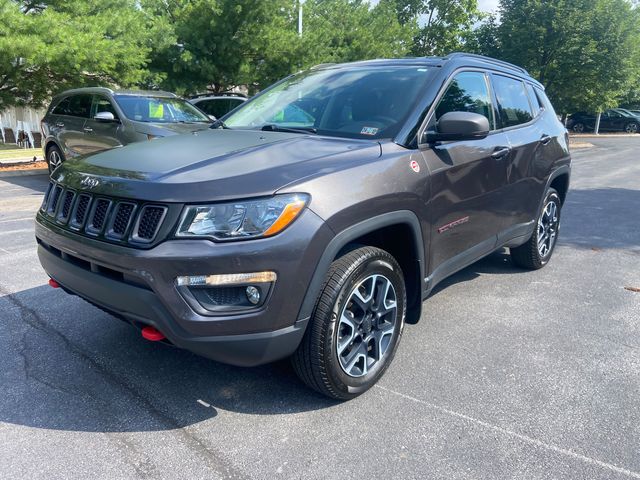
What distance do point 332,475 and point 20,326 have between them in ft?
8.50

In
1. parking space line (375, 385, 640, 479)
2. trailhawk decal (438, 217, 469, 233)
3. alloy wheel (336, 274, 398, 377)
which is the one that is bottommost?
parking space line (375, 385, 640, 479)

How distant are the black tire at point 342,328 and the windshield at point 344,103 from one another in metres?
0.83

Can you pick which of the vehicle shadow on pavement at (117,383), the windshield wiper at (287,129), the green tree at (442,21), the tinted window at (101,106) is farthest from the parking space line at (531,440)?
the green tree at (442,21)

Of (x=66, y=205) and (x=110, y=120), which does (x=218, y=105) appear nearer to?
(x=110, y=120)

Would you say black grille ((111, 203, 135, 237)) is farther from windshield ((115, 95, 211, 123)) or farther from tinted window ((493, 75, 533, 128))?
windshield ((115, 95, 211, 123))

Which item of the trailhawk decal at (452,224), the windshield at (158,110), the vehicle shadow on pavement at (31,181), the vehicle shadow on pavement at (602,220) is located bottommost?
the vehicle shadow on pavement at (602,220)

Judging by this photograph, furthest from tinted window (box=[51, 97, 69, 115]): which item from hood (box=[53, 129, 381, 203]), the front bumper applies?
the front bumper

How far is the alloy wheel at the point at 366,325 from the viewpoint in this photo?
106 inches

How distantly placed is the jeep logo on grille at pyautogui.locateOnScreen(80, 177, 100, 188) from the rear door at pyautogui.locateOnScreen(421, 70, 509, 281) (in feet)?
5.94

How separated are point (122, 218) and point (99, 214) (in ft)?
0.71

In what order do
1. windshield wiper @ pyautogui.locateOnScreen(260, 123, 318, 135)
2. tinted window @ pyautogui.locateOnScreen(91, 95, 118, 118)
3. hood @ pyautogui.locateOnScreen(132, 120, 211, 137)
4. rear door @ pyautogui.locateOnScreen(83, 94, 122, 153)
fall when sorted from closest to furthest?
windshield wiper @ pyautogui.locateOnScreen(260, 123, 318, 135) → hood @ pyautogui.locateOnScreen(132, 120, 211, 137) → rear door @ pyautogui.locateOnScreen(83, 94, 122, 153) → tinted window @ pyautogui.locateOnScreen(91, 95, 118, 118)

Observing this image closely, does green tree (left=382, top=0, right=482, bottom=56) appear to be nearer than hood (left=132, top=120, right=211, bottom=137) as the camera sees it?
No

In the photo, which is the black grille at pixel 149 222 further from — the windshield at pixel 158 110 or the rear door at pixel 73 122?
the rear door at pixel 73 122

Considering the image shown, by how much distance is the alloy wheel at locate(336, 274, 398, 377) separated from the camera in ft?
8.87
